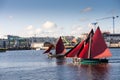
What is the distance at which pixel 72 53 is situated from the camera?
8231 centimetres

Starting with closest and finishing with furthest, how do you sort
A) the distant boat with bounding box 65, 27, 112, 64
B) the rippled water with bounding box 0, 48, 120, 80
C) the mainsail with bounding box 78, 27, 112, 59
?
the rippled water with bounding box 0, 48, 120, 80, the mainsail with bounding box 78, 27, 112, 59, the distant boat with bounding box 65, 27, 112, 64

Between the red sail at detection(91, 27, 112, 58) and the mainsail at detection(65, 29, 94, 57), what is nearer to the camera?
the red sail at detection(91, 27, 112, 58)

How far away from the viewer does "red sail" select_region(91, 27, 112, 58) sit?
251 ft

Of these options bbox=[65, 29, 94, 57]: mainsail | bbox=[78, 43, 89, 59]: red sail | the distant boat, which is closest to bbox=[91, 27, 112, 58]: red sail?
the distant boat

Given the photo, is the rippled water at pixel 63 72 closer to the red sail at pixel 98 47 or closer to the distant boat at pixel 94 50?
the distant boat at pixel 94 50

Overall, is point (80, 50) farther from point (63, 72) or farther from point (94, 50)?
point (63, 72)

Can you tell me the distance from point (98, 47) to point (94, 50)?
3.52 feet

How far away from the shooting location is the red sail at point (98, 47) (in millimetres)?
76500

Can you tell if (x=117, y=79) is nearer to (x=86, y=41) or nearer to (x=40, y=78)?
(x=40, y=78)

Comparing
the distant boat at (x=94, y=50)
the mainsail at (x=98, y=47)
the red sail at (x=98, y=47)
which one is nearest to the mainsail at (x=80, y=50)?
the distant boat at (x=94, y=50)

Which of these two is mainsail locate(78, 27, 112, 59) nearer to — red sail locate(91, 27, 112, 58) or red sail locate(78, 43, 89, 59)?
red sail locate(91, 27, 112, 58)

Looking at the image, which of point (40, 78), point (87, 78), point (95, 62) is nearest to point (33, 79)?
point (40, 78)

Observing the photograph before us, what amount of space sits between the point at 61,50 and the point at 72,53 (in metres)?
33.8

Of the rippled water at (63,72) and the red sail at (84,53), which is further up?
the red sail at (84,53)
